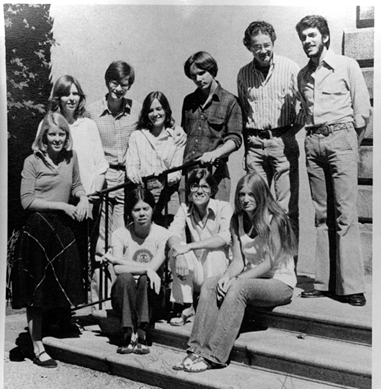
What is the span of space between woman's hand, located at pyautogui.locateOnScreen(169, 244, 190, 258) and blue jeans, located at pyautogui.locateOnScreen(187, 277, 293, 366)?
11.6 inches

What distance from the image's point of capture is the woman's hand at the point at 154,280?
12.6 ft

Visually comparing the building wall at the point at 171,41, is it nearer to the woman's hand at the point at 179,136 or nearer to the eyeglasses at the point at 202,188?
the woman's hand at the point at 179,136

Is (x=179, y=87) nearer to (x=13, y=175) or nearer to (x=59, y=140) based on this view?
(x=59, y=140)

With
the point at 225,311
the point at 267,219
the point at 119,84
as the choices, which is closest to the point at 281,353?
the point at 225,311

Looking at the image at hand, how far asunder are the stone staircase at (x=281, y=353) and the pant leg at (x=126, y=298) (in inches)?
7.7

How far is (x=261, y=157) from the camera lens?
12.9 feet

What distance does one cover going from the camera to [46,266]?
13.1ft

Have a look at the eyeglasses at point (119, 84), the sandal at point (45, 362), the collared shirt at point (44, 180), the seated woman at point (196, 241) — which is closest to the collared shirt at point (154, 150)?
the seated woman at point (196, 241)

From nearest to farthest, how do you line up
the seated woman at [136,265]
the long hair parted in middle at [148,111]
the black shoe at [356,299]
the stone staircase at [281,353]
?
the stone staircase at [281,353] → the black shoe at [356,299] → the seated woman at [136,265] → the long hair parted in middle at [148,111]

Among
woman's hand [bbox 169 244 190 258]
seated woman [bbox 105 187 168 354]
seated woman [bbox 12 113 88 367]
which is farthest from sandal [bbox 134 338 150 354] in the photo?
woman's hand [bbox 169 244 190 258]

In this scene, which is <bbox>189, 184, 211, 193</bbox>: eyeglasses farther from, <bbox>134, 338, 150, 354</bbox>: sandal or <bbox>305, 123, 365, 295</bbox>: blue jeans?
<bbox>134, 338, 150, 354</bbox>: sandal

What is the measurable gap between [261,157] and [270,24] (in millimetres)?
930

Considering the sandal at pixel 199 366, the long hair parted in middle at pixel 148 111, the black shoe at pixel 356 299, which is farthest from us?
the long hair parted in middle at pixel 148 111

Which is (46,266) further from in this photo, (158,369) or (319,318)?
(319,318)
